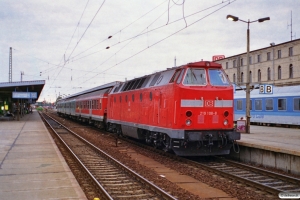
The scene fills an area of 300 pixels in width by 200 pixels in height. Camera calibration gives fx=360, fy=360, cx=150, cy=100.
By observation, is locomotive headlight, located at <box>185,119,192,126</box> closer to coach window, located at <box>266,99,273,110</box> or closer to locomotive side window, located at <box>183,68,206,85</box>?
locomotive side window, located at <box>183,68,206,85</box>

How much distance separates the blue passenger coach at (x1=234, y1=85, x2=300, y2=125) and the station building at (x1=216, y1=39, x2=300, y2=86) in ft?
44.8

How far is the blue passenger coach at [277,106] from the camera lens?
26.8m

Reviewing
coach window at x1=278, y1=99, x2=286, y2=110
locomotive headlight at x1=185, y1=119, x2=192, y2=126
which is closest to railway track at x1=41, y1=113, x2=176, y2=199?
locomotive headlight at x1=185, y1=119, x2=192, y2=126

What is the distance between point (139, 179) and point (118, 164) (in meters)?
2.59

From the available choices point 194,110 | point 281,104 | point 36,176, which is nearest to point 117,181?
point 36,176

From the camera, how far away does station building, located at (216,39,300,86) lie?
50.8m

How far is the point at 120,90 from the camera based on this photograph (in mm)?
21250

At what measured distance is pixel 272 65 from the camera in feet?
183

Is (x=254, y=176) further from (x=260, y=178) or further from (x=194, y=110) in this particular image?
(x=194, y=110)

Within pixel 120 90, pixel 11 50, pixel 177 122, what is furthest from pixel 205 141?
pixel 11 50

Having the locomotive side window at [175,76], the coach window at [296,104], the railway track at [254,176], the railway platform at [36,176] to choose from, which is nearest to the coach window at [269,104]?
Result: the coach window at [296,104]

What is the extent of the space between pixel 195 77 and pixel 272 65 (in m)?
46.0

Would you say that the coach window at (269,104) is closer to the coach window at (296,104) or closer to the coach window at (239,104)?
the coach window at (296,104)

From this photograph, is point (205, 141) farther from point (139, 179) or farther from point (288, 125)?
point (288, 125)
